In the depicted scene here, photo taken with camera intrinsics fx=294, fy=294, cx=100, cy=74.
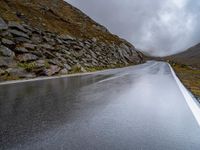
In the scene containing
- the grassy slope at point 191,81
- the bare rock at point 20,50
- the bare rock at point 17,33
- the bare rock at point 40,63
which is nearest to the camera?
the grassy slope at point 191,81

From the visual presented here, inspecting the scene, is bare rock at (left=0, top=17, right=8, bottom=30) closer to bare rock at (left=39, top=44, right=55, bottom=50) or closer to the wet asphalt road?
bare rock at (left=39, top=44, right=55, bottom=50)

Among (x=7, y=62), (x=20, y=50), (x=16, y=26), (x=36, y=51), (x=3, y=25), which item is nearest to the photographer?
(x=7, y=62)

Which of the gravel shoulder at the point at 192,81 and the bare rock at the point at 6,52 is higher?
the bare rock at the point at 6,52

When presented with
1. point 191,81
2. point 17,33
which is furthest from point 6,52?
point 191,81

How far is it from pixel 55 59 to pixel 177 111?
21.8m

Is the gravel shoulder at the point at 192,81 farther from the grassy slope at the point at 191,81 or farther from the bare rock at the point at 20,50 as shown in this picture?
the bare rock at the point at 20,50

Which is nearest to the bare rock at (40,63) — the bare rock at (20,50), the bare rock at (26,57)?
the bare rock at (26,57)

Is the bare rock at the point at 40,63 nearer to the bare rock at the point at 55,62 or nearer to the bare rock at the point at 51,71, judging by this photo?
the bare rock at the point at 51,71

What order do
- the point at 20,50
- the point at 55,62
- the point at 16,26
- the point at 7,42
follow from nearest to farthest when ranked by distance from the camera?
the point at 7,42 → the point at 20,50 → the point at 55,62 → the point at 16,26

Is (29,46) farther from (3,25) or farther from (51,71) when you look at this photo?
(51,71)

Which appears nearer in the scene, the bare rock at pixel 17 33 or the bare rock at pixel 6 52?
the bare rock at pixel 6 52

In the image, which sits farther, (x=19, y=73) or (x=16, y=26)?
(x=16, y=26)

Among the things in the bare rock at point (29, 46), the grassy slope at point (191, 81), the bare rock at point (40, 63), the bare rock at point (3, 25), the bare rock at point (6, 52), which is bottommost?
the grassy slope at point (191, 81)

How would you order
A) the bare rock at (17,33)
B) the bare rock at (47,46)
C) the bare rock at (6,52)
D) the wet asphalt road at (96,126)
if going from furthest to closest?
1. the bare rock at (47,46)
2. the bare rock at (17,33)
3. the bare rock at (6,52)
4. the wet asphalt road at (96,126)
